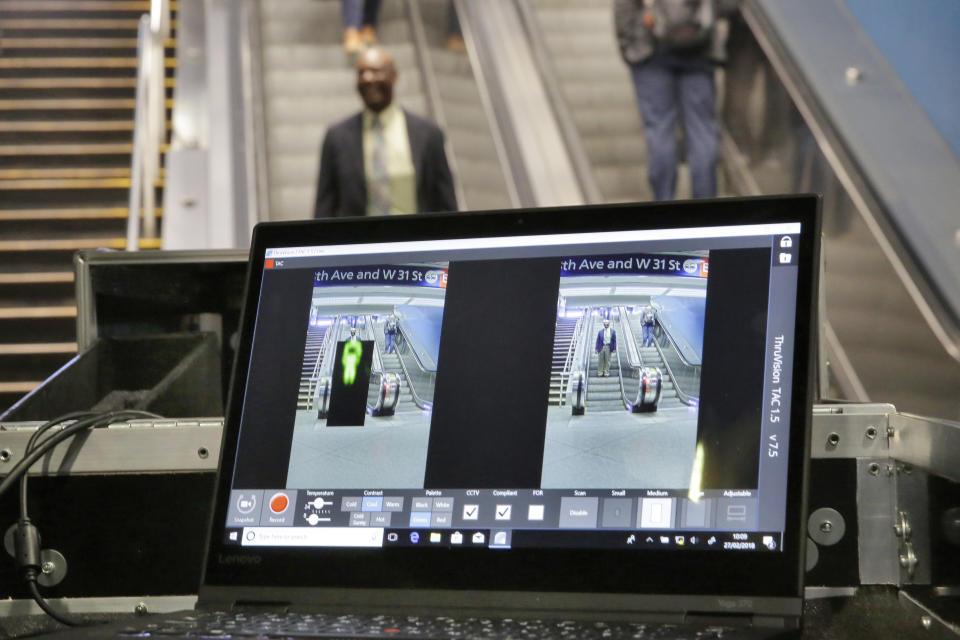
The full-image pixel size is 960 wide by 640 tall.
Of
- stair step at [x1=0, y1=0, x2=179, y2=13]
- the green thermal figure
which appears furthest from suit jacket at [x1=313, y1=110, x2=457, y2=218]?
stair step at [x1=0, y1=0, x2=179, y2=13]

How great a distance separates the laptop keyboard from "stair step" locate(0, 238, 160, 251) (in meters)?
5.87

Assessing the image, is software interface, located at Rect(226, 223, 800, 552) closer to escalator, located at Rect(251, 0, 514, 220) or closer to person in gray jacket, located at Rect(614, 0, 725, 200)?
person in gray jacket, located at Rect(614, 0, 725, 200)

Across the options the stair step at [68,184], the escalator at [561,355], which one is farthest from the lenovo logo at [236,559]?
the stair step at [68,184]

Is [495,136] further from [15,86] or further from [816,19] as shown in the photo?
[15,86]

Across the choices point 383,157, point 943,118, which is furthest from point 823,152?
point 383,157

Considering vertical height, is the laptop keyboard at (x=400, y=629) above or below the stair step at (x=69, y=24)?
below

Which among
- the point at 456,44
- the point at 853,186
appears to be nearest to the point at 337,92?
the point at 456,44

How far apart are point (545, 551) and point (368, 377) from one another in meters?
0.31

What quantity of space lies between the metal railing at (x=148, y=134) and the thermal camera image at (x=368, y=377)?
5.52 metres

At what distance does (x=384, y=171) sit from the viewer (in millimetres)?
5371

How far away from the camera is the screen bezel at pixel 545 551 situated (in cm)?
123

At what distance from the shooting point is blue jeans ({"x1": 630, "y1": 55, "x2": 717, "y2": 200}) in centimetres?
605

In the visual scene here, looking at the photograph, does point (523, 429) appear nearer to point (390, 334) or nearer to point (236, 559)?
point (390, 334)

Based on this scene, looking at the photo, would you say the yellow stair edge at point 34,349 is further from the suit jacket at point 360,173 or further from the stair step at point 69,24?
the stair step at point 69,24
